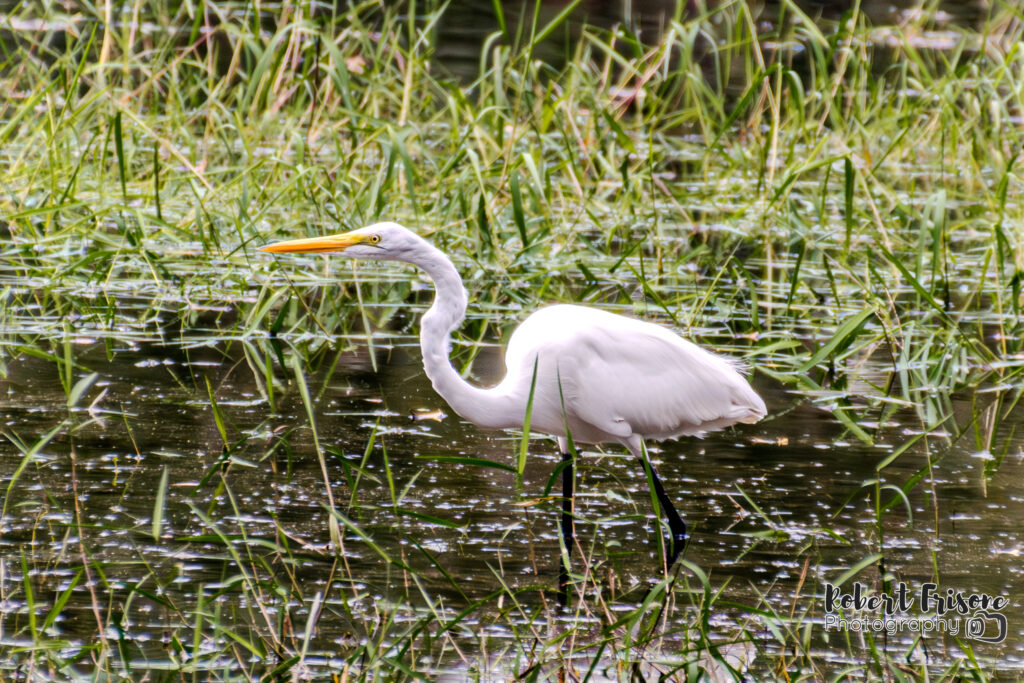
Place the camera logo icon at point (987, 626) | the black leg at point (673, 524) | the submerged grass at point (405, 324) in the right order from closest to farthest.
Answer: the submerged grass at point (405, 324) < the camera logo icon at point (987, 626) < the black leg at point (673, 524)

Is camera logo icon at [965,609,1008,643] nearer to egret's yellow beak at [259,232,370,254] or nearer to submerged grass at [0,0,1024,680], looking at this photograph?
submerged grass at [0,0,1024,680]

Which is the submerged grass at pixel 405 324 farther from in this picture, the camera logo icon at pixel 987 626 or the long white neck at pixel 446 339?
the long white neck at pixel 446 339

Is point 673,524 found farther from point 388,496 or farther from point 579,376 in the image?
point 388,496

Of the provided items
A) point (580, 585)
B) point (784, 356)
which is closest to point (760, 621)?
point (580, 585)

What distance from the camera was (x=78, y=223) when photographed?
18.6ft

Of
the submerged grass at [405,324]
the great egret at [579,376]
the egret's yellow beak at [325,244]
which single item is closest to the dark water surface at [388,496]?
the submerged grass at [405,324]

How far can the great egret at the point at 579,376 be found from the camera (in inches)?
158

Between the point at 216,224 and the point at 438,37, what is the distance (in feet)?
18.0

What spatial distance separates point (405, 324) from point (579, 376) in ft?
6.31

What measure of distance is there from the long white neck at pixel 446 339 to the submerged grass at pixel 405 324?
182 mm

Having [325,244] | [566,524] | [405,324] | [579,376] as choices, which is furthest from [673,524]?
[405,324]

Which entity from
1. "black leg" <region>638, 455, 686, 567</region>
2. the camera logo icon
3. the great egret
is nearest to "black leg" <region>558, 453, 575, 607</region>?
the great egret

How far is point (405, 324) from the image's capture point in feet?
19.8

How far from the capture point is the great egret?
402cm
